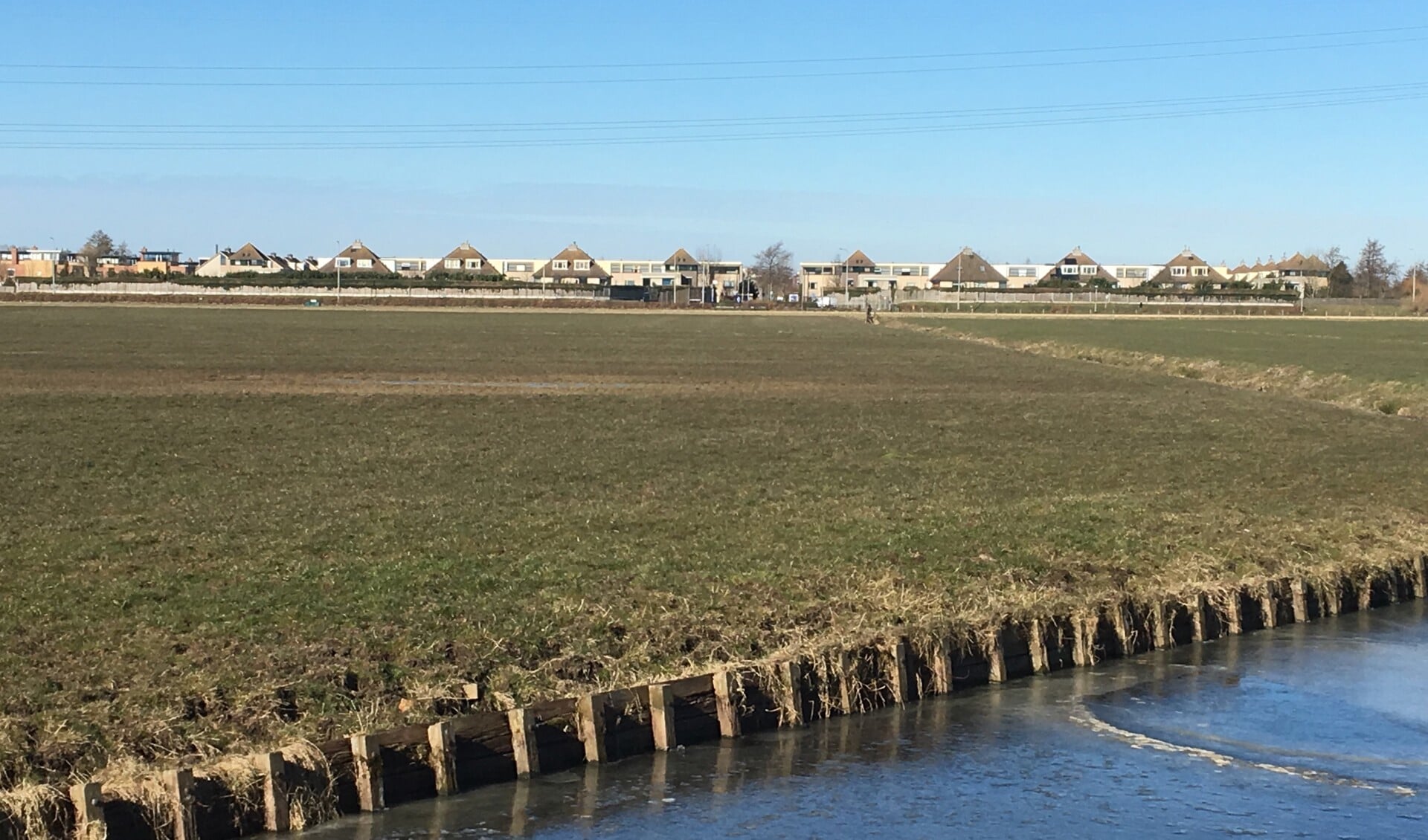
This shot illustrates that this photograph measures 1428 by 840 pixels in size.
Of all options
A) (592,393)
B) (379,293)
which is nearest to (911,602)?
(592,393)

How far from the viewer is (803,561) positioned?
16828 mm

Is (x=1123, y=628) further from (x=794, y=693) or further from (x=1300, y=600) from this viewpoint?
(x=794, y=693)

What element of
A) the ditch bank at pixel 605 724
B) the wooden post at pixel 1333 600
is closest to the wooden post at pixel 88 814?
the ditch bank at pixel 605 724

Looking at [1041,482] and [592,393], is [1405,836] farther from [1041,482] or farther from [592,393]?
[592,393]

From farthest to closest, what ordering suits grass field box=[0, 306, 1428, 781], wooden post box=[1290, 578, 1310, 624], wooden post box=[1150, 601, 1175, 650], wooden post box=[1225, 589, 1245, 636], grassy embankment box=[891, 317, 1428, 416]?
grassy embankment box=[891, 317, 1428, 416]
wooden post box=[1290, 578, 1310, 624]
wooden post box=[1225, 589, 1245, 636]
wooden post box=[1150, 601, 1175, 650]
grass field box=[0, 306, 1428, 781]

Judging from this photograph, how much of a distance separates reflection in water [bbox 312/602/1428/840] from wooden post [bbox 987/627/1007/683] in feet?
0.50

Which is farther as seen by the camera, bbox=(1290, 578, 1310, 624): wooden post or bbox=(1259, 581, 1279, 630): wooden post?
bbox=(1290, 578, 1310, 624): wooden post

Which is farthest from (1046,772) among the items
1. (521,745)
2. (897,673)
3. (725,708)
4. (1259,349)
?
(1259,349)

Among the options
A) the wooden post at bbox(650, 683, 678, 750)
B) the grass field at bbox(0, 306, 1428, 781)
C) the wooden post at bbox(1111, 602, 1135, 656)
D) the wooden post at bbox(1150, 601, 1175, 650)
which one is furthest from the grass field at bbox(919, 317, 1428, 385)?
the wooden post at bbox(650, 683, 678, 750)

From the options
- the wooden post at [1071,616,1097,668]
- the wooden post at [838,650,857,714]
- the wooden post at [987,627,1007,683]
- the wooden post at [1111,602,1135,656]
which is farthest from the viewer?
the wooden post at [1111,602,1135,656]

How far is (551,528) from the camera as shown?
18.8 meters

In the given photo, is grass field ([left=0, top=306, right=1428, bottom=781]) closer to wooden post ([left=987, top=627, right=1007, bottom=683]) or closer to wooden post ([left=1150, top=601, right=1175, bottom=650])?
wooden post ([left=987, top=627, right=1007, bottom=683])

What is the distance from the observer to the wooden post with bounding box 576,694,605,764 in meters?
11.9

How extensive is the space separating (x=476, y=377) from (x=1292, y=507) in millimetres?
32401
